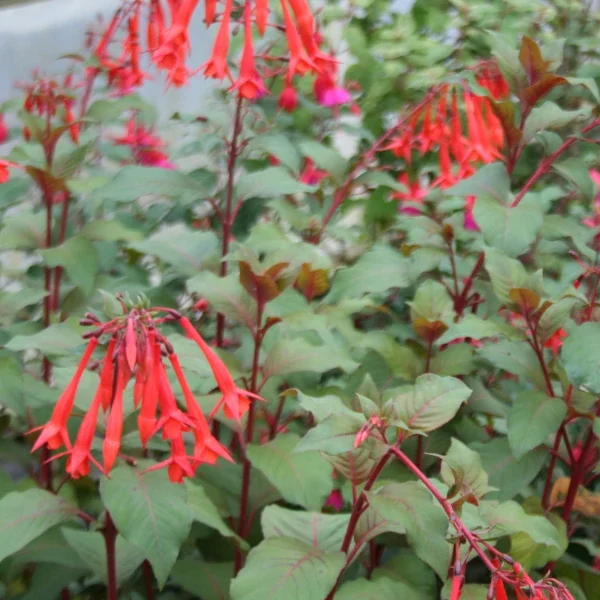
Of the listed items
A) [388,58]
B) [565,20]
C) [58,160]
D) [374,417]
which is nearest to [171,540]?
[374,417]

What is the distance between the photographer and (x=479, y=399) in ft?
3.17

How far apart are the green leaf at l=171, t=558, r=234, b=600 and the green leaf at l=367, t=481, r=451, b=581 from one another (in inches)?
10.5

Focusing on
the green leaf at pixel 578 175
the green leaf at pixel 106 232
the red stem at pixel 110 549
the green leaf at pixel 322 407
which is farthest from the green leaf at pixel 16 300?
the green leaf at pixel 578 175

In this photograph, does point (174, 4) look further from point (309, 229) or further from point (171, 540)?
point (171, 540)

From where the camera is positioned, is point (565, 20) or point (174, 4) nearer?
point (174, 4)

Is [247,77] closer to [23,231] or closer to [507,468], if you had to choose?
[23,231]

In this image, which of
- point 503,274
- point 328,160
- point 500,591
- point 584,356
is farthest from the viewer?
point 328,160

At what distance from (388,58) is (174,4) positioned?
744 mm

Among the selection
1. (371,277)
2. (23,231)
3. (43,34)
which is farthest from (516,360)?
(43,34)

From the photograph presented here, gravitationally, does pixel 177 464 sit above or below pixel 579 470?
above

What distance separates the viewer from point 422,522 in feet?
2.02

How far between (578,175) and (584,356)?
1.06 feet

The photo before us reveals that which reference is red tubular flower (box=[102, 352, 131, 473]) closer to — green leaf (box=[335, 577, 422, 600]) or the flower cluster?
green leaf (box=[335, 577, 422, 600])

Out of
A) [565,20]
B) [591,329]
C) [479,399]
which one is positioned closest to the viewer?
[591,329]
